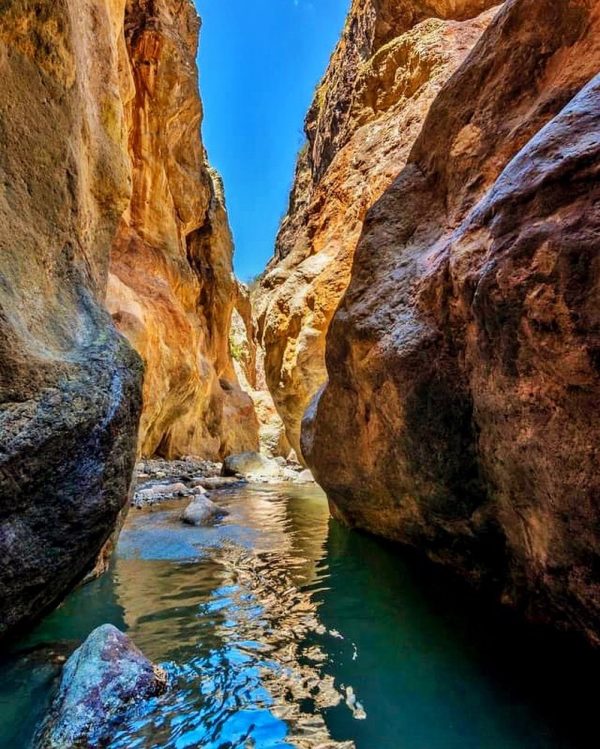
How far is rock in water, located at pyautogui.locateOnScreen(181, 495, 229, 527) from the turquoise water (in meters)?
2.94

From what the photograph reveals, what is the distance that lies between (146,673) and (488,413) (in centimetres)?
287

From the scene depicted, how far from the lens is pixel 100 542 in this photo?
390cm

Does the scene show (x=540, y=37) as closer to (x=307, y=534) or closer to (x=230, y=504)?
(x=307, y=534)

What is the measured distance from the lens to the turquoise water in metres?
2.44

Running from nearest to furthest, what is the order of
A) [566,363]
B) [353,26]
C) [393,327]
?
[566,363] → [393,327] → [353,26]

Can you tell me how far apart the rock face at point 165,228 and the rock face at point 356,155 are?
396 centimetres

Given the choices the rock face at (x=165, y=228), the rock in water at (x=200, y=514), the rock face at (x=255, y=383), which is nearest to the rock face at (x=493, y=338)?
the rock in water at (x=200, y=514)

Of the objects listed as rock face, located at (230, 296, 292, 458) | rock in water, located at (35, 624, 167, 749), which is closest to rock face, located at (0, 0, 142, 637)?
rock in water, located at (35, 624, 167, 749)

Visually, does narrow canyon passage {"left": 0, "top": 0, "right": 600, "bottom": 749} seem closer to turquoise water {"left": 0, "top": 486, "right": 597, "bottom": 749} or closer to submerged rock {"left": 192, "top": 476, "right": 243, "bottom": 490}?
turquoise water {"left": 0, "top": 486, "right": 597, "bottom": 749}

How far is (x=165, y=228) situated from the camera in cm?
1756

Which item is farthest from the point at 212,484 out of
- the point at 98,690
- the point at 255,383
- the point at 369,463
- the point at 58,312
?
the point at 255,383

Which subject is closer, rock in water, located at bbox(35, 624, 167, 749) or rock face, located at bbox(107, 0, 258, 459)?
rock in water, located at bbox(35, 624, 167, 749)

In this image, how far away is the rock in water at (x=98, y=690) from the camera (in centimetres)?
231

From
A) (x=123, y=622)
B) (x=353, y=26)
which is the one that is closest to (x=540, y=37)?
(x=123, y=622)
